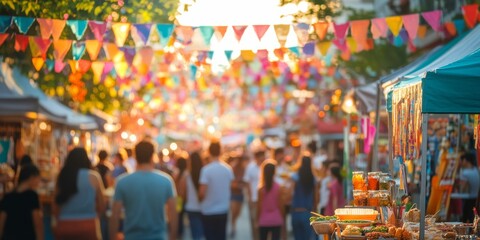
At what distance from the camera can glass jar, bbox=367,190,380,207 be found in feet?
35.5

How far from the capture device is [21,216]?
12.0 meters

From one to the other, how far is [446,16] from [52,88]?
1069 cm

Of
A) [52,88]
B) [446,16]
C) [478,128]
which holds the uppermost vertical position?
[446,16]

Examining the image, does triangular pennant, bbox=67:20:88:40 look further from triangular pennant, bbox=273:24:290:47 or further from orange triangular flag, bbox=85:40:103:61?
triangular pennant, bbox=273:24:290:47

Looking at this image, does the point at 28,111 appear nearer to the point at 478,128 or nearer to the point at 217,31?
the point at 217,31

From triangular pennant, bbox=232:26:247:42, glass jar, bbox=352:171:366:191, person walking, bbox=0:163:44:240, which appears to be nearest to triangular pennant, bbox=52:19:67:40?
triangular pennant, bbox=232:26:247:42

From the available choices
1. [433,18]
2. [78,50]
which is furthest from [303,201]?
[78,50]

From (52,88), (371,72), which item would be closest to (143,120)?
(371,72)

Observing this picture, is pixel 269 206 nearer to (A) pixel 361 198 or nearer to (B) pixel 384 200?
(A) pixel 361 198

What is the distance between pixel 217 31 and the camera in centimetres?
1574

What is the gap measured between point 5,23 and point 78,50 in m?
1.84

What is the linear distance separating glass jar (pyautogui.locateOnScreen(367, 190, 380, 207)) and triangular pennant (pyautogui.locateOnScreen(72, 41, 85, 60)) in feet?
21.5

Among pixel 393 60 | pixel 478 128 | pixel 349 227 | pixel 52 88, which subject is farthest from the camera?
pixel 393 60

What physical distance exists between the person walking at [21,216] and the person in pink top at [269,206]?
17.6 ft
